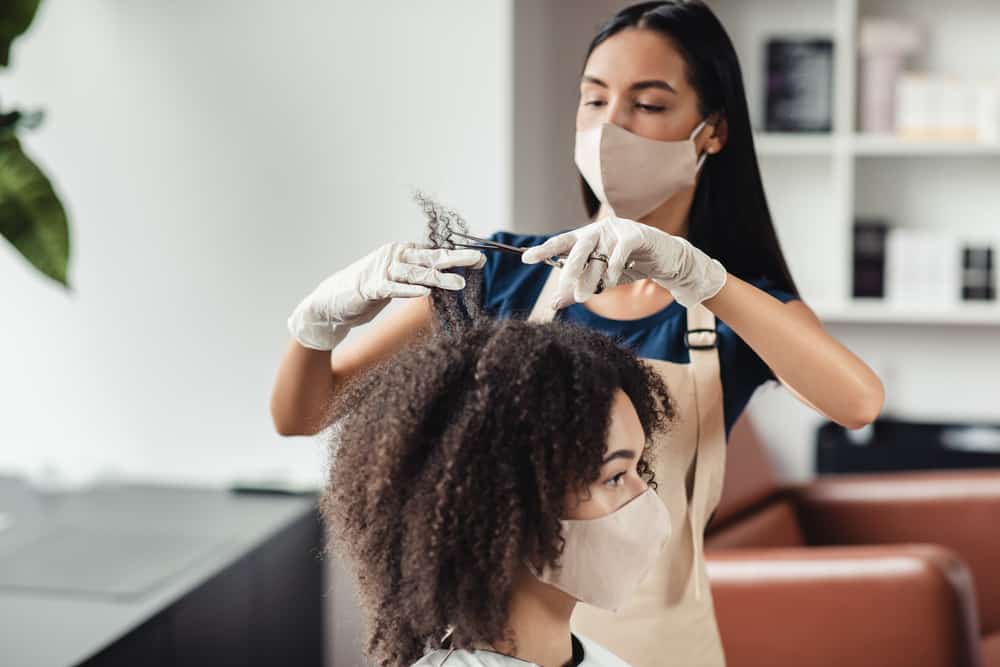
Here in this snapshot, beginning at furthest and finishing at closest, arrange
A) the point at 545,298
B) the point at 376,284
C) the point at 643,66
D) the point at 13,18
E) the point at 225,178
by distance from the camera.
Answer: the point at 225,178, the point at 13,18, the point at 545,298, the point at 643,66, the point at 376,284

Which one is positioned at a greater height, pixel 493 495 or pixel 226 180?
pixel 226 180

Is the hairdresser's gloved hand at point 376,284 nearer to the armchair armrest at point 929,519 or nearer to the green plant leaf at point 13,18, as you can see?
the green plant leaf at point 13,18

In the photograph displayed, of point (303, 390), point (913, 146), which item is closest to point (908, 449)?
point (913, 146)

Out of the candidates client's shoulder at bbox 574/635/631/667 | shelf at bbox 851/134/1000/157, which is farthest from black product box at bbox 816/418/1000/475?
client's shoulder at bbox 574/635/631/667

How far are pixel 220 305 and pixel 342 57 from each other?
2.14 feet

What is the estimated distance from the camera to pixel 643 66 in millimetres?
1219

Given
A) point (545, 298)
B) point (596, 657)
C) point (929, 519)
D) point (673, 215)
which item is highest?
point (673, 215)

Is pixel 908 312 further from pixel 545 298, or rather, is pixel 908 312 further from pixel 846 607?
pixel 545 298

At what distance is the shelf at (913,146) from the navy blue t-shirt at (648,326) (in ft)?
6.88

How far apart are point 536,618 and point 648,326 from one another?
1.38ft

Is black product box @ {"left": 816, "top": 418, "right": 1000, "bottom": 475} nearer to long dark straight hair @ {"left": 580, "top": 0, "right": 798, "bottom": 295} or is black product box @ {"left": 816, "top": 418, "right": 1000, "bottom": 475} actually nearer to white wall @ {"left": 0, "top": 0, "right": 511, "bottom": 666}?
white wall @ {"left": 0, "top": 0, "right": 511, "bottom": 666}

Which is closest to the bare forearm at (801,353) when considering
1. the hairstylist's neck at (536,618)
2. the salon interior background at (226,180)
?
the hairstylist's neck at (536,618)

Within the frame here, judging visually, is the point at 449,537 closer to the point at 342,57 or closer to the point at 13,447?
the point at 342,57

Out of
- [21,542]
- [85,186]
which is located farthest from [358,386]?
[85,186]
